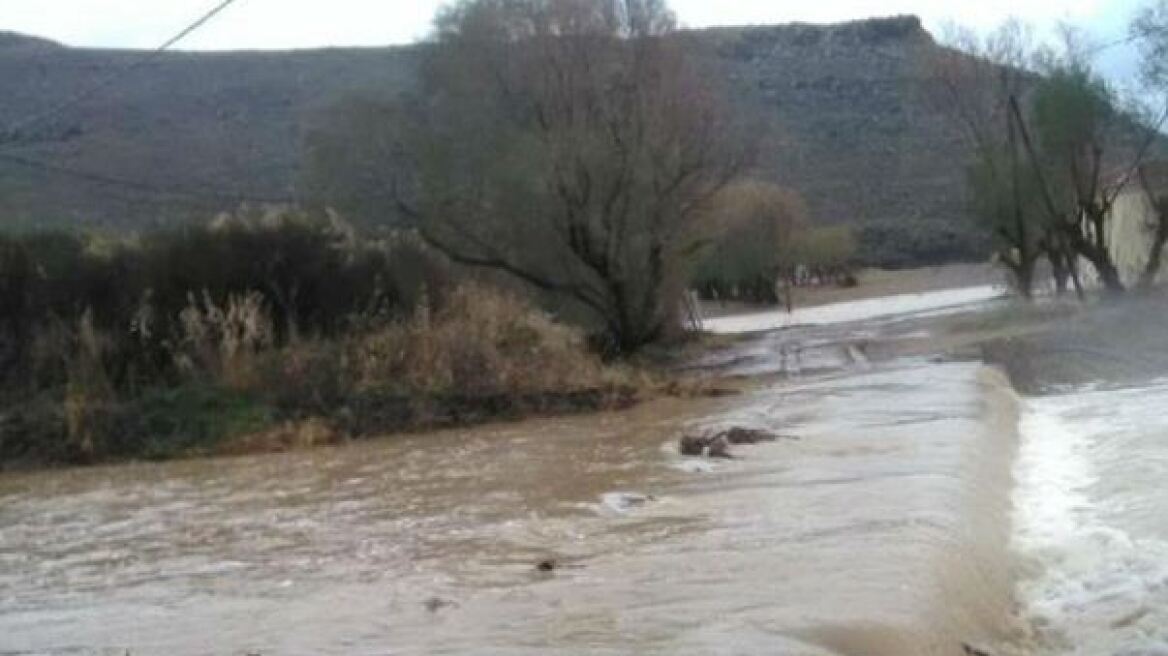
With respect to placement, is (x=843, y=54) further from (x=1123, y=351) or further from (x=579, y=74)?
(x=1123, y=351)

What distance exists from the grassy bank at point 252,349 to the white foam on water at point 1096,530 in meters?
8.13

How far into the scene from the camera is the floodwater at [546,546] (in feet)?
27.8

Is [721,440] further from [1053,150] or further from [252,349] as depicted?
[1053,150]

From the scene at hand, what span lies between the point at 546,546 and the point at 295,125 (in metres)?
73.2

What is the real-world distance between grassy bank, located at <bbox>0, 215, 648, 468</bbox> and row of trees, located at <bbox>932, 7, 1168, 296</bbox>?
24.2m

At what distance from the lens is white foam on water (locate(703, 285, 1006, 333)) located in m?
51.7

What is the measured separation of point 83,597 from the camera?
10.7m

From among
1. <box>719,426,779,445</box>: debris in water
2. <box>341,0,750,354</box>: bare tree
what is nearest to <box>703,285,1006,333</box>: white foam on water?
<box>341,0,750,354</box>: bare tree

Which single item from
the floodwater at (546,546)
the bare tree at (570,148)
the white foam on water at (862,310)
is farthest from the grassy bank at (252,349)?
the white foam on water at (862,310)

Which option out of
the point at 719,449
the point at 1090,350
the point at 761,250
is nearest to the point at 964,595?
the point at 719,449

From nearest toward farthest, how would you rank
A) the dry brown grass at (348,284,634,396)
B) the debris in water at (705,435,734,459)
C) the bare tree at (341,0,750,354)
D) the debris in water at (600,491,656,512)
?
the debris in water at (600,491,656,512) < the debris in water at (705,435,734,459) < the dry brown grass at (348,284,634,396) < the bare tree at (341,0,750,354)

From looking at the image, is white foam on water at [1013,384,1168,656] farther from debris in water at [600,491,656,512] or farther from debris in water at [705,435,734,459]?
debris in water at [600,491,656,512]

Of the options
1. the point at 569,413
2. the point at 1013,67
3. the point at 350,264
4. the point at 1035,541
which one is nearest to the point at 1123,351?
the point at 569,413

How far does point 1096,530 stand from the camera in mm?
11562
